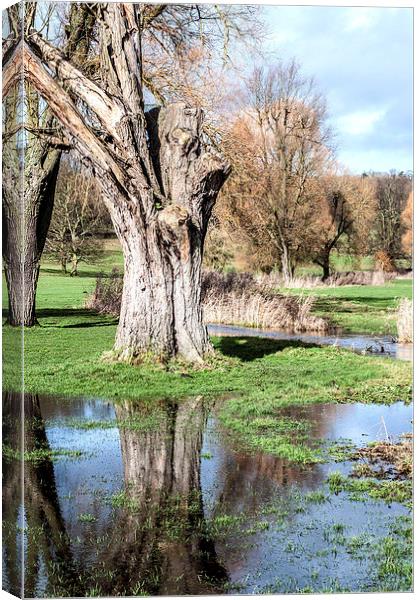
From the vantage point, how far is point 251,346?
575 centimetres

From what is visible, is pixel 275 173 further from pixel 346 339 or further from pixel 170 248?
pixel 346 339

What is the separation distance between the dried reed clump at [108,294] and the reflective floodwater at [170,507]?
0.62 meters

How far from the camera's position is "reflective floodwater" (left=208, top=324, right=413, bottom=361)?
5480mm

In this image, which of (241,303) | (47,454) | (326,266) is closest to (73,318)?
(47,454)

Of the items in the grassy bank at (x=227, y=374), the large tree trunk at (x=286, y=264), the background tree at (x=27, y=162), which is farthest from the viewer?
the large tree trunk at (x=286, y=264)

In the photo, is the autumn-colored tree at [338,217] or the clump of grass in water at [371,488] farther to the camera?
the autumn-colored tree at [338,217]

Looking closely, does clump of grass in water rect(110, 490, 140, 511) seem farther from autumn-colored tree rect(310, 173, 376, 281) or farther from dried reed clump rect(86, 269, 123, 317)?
autumn-colored tree rect(310, 173, 376, 281)

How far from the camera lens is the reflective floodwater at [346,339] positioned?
548cm

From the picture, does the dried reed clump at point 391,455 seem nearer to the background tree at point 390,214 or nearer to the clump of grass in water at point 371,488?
the clump of grass in water at point 371,488

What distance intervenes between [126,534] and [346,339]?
2.00 metres

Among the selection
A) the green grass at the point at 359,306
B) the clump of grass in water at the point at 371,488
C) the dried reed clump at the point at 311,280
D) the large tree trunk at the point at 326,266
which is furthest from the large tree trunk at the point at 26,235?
the clump of grass in water at the point at 371,488

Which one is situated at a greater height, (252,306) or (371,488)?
(252,306)

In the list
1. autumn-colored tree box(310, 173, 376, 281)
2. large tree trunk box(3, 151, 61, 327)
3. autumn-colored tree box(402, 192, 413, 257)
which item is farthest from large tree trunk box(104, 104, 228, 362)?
autumn-colored tree box(402, 192, 413, 257)

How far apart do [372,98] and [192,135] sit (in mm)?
1160
